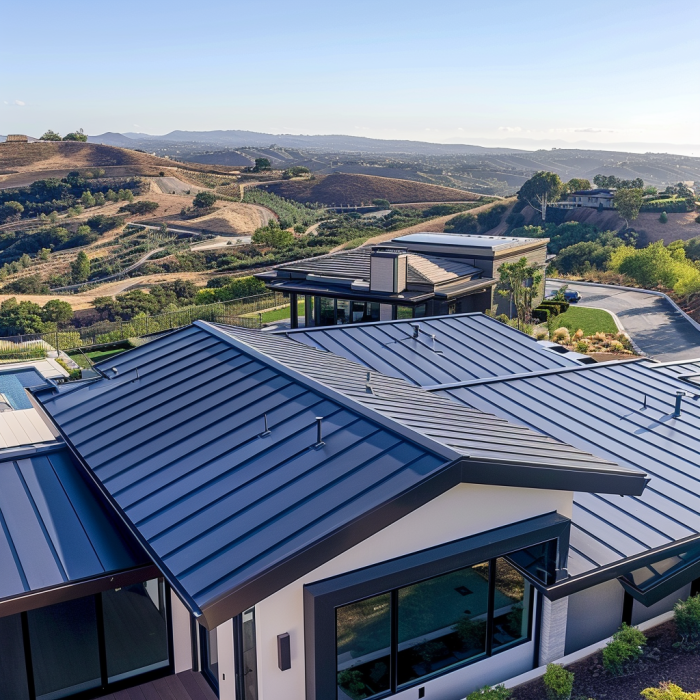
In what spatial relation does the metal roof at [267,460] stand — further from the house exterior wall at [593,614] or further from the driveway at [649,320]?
the driveway at [649,320]

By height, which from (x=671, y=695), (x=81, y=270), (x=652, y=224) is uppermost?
(x=671, y=695)

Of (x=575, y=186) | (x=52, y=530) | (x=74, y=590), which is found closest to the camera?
(x=74, y=590)

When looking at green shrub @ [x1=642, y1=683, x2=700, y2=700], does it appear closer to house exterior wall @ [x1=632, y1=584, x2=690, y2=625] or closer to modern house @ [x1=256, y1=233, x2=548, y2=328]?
house exterior wall @ [x1=632, y1=584, x2=690, y2=625]

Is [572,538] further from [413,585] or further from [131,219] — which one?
[131,219]

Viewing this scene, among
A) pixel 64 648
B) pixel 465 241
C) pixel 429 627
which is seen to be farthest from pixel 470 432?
pixel 465 241

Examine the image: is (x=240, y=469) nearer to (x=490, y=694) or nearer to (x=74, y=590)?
(x=74, y=590)

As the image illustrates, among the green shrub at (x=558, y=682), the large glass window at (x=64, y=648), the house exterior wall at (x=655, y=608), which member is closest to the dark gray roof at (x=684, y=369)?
the house exterior wall at (x=655, y=608)

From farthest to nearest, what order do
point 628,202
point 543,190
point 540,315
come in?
point 543,190 → point 628,202 → point 540,315

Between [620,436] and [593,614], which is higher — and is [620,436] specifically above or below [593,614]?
above
